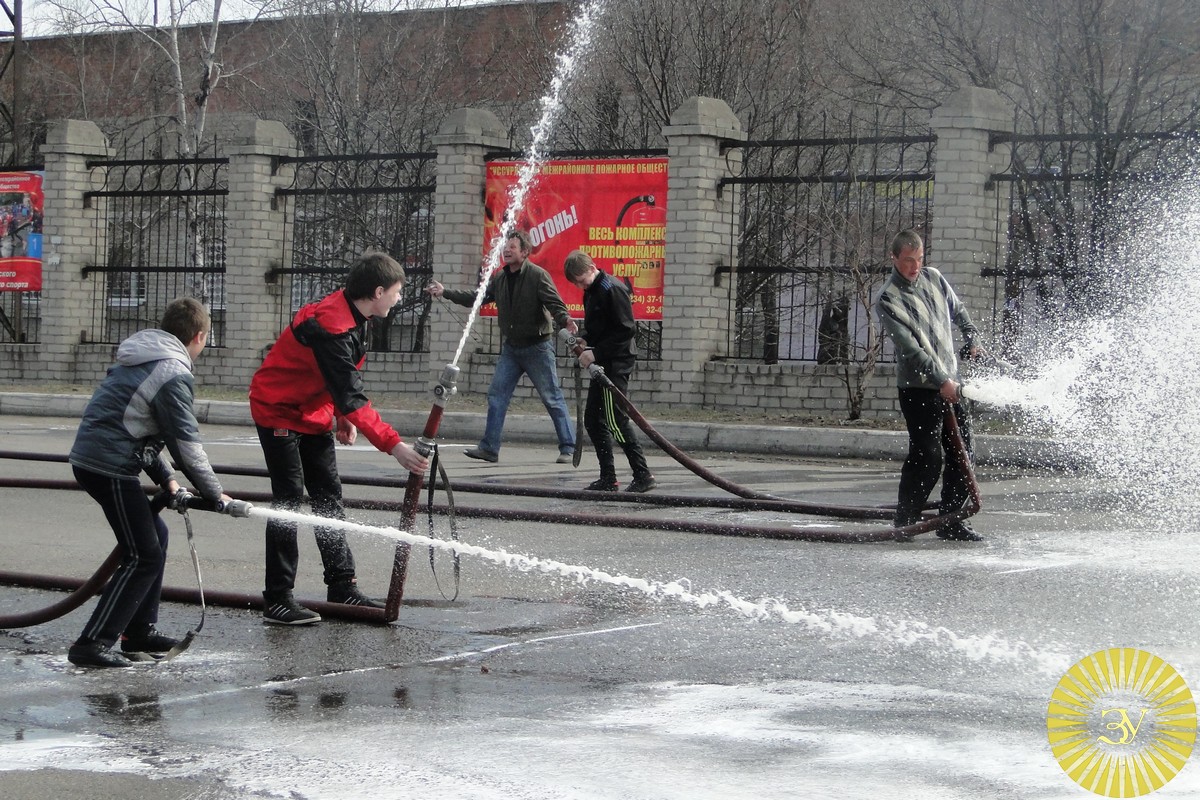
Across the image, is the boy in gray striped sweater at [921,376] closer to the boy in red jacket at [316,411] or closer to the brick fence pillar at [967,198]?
the boy in red jacket at [316,411]

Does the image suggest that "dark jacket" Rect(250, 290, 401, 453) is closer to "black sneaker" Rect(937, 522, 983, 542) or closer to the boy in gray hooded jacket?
the boy in gray hooded jacket

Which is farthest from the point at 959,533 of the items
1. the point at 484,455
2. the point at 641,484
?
the point at 484,455

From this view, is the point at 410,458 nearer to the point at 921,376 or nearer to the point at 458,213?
the point at 921,376

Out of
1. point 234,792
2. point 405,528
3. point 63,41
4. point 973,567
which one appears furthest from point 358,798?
point 63,41

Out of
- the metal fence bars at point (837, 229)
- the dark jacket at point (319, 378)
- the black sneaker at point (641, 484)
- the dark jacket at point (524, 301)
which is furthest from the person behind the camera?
the metal fence bars at point (837, 229)

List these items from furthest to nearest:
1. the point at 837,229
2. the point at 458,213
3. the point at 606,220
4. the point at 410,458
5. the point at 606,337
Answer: the point at 458,213
the point at 606,220
the point at 837,229
the point at 606,337
the point at 410,458

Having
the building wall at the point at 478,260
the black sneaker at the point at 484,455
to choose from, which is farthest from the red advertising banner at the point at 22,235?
the black sneaker at the point at 484,455

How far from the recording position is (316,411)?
683 centimetres

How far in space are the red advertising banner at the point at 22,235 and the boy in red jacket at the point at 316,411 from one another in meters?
19.1

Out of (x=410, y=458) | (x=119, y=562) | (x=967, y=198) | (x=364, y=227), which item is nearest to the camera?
(x=119, y=562)

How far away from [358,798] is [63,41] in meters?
48.5

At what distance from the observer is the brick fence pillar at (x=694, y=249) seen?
18.8m

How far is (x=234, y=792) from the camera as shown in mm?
4211

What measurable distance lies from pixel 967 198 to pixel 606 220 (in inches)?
179
